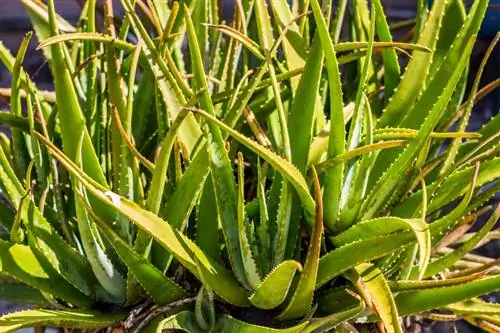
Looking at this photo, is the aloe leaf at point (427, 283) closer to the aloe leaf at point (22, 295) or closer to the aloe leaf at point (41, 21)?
the aloe leaf at point (22, 295)

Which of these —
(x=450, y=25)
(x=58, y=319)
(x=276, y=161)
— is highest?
(x=450, y=25)

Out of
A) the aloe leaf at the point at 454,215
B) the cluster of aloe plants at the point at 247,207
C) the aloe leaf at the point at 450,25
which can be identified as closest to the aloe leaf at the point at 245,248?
the cluster of aloe plants at the point at 247,207

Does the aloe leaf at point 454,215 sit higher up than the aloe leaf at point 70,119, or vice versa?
the aloe leaf at point 70,119

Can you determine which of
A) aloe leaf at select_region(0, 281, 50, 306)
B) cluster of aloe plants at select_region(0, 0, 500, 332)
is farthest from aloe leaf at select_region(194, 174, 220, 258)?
aloe leaf at select_region(0, 281, 50, 306)

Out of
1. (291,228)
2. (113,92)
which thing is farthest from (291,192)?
(113,92)

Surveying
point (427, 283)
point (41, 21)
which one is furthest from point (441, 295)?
point (41, 21)

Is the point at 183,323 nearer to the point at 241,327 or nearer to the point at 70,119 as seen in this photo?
the point at 241,327
